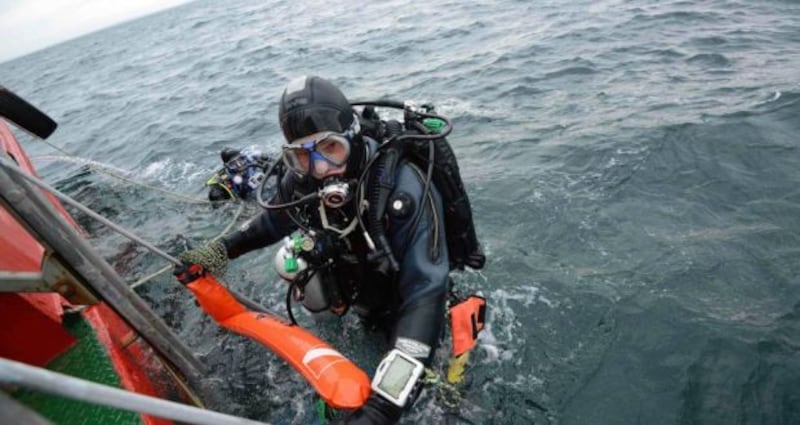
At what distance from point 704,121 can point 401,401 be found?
664 centimetres

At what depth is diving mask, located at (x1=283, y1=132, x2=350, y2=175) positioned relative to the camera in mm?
2666

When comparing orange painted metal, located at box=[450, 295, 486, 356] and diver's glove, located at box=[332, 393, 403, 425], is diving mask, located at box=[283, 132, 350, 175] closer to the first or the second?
orange painted metal, located at box=[450, 295, 486, 356]

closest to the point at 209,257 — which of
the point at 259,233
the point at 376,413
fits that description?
the point at 259,233

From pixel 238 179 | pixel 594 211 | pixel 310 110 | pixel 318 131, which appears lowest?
pixel 594 211

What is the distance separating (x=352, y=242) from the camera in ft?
9.77

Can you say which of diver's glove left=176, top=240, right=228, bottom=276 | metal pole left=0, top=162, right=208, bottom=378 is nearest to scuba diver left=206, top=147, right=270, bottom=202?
diver's glove left=176, top=240, right=228, bottom=276

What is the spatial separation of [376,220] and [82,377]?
190cm

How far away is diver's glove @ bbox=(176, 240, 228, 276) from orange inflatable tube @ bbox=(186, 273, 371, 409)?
7cm

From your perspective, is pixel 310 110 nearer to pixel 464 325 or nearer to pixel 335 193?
pixel 335 193

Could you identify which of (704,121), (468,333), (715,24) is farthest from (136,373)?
(715,24)

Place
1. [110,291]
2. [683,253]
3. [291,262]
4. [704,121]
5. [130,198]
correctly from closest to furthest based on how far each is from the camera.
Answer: [110,291], [291,262], [683,253], [704,121], [130,198]

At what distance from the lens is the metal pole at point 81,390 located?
867 mm

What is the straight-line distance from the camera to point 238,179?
715 cm

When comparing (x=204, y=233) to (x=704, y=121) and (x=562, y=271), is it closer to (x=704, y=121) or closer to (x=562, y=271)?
(x=562, y=271)
